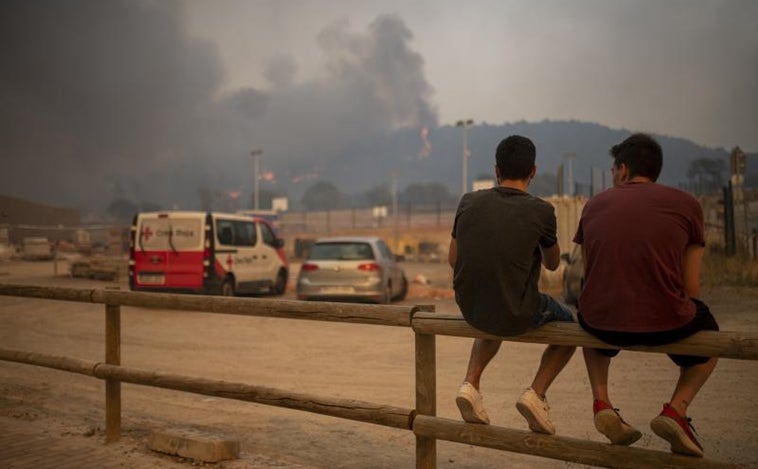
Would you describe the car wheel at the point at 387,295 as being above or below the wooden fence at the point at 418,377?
below

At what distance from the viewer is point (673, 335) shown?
10.4ft

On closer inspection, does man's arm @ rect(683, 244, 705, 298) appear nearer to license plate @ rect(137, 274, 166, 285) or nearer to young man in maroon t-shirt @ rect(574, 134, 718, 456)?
young man in maroon t-shirt @ rect(574, 134, 718, 456)

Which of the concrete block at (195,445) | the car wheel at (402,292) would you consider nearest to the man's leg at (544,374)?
the concrete block at (195,445)

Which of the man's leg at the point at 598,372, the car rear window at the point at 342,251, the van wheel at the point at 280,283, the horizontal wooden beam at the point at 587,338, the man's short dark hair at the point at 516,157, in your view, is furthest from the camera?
the van wheel at the point at 280,283

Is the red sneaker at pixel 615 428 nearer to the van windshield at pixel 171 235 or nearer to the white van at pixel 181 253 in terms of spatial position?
the white van at pixel 181 253

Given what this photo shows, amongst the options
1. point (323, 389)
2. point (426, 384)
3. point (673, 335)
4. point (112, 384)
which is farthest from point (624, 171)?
point (323, 389)

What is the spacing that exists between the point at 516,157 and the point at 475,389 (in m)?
1.27

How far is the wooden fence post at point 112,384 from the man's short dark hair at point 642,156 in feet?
13.1

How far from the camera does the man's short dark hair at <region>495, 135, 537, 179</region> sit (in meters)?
3.77

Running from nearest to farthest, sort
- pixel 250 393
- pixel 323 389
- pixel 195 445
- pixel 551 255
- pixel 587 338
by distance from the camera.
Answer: pixel 587 338 < pixel 551 255 < pixel 250 393 < pixel 195 445 < pixel 323 389

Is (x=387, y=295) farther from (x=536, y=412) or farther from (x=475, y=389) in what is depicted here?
(x=536, y=412)

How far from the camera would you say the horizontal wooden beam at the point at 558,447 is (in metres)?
3.11

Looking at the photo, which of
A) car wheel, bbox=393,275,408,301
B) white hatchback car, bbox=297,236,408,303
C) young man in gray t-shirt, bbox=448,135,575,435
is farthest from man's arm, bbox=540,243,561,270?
car wheel, bbox=393,275,408,301

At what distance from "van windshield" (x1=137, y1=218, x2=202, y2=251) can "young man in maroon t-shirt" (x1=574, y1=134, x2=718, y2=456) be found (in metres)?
13.3
